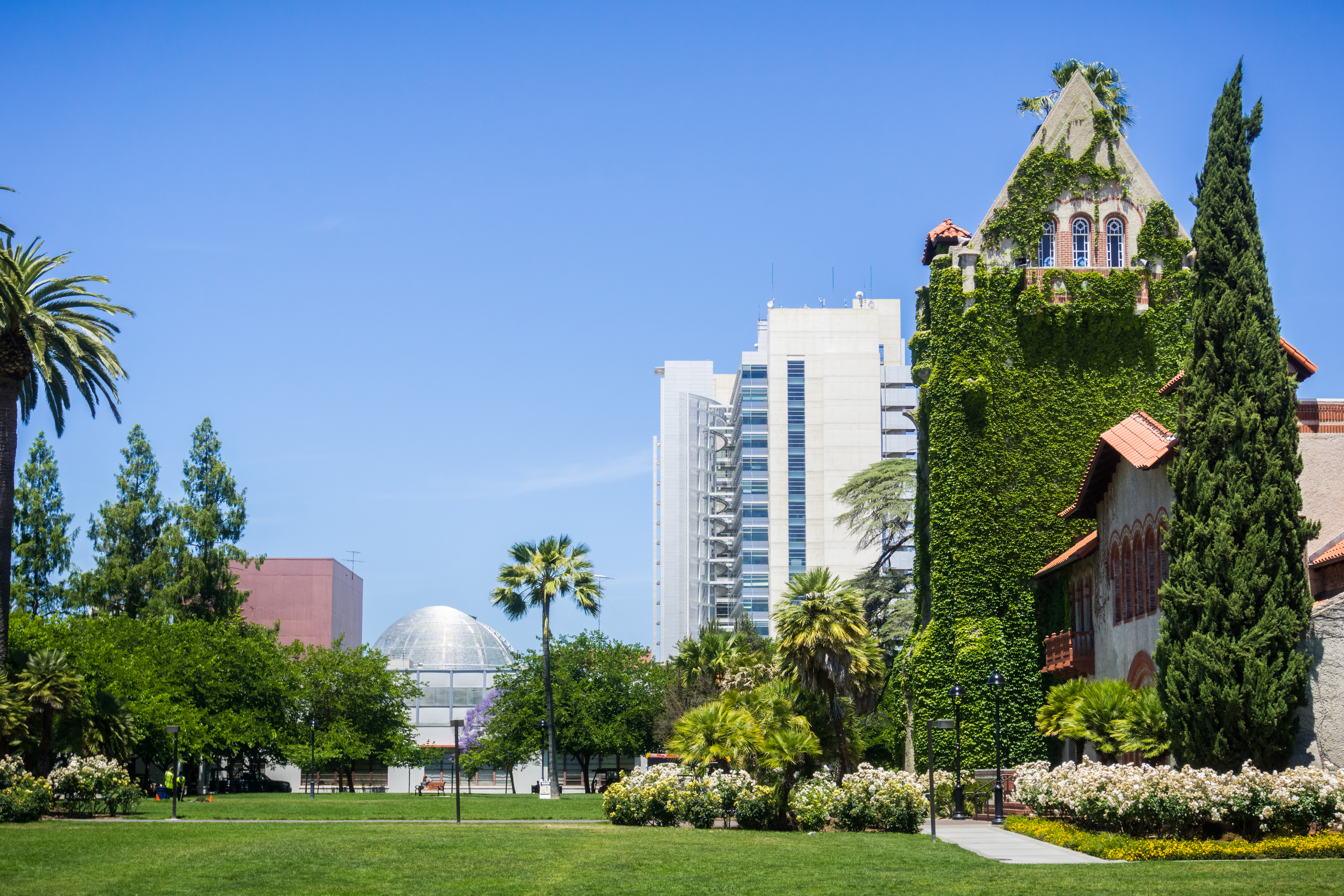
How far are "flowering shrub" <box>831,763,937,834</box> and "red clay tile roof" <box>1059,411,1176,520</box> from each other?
29.7 ft

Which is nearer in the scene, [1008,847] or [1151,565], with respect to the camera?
[1008,847]

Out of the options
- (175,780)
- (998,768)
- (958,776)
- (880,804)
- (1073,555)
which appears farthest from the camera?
(1073,555)

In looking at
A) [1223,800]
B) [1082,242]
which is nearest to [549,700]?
[1082,242]

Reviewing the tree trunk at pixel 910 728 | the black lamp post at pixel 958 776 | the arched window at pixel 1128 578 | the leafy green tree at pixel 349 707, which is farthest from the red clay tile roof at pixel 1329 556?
the leafy green tree at pixel 349 707

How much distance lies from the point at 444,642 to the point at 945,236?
8567 cm

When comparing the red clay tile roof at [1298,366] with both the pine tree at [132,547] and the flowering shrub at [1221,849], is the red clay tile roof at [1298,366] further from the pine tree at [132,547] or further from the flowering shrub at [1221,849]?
the pine tree at [132,547]

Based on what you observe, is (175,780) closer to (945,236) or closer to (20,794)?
(20,794)

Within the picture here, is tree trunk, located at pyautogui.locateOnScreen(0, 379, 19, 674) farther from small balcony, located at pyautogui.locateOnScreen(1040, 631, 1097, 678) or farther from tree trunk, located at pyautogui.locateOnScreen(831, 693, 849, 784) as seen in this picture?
small balcony, located at pyautogui.locateOnScreen(1040, 631, 1097, 678)

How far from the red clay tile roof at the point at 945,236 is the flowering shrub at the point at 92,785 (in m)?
28.4

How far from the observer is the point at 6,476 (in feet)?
119

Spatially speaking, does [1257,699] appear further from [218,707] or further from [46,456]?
[46,456]

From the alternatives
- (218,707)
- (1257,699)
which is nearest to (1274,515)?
(1257,699)

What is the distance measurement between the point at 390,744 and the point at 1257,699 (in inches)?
2128

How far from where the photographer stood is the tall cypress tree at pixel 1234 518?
2402 cm
